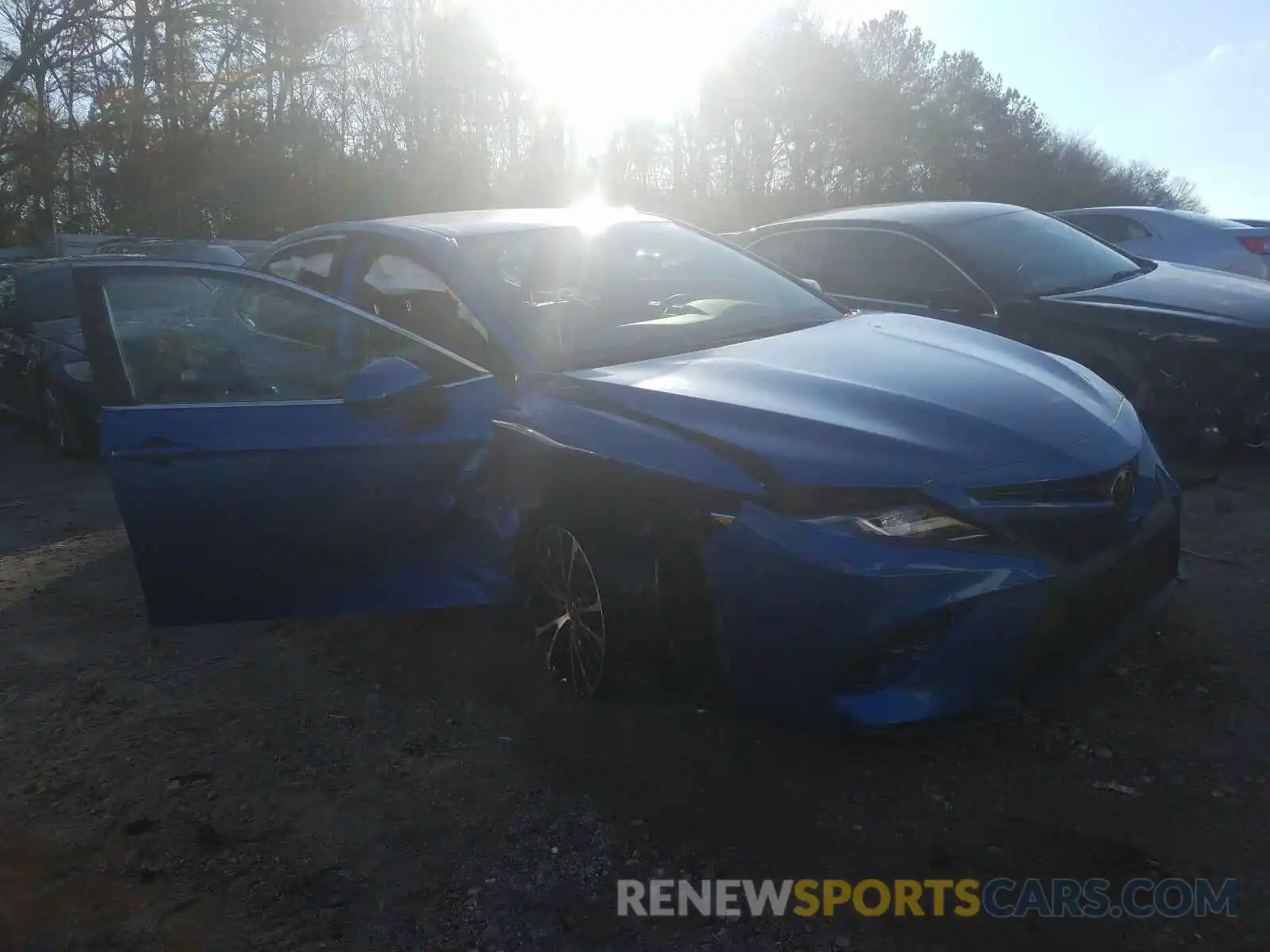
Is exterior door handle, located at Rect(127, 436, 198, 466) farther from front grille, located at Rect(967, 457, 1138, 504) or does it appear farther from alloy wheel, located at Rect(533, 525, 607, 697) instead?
front grille, located at Rect(967, 457, 1138, 504)

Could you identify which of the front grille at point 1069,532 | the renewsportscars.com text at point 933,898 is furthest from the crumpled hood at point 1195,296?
the renewsportscars.com text at point 933,898

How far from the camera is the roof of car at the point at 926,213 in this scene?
6.58 m

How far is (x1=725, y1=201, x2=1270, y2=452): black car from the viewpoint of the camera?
553 cm

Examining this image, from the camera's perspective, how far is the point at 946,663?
2.68 meters

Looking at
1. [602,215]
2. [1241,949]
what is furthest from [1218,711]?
[602,215]

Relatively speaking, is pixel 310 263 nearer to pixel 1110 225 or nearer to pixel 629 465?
pixel 629 465

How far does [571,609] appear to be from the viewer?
349cm

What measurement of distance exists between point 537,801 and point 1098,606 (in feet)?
5.33

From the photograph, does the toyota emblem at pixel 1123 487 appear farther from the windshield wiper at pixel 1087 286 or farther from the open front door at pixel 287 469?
the windshield wiper at pixel 1087 286

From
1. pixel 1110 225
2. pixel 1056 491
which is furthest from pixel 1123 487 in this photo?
pixel 1110 225

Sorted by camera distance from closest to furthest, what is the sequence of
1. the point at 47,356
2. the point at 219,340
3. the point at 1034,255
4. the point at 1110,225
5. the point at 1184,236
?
the point at 219,340 < the point at 1034,255 < the point at 47,356 < the point at 1184,236 < the point at 1110,225

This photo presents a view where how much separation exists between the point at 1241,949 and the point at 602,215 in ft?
11.7

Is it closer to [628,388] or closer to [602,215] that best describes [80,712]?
[628,388]

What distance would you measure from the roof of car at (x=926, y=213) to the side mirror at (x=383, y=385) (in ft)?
13.1
